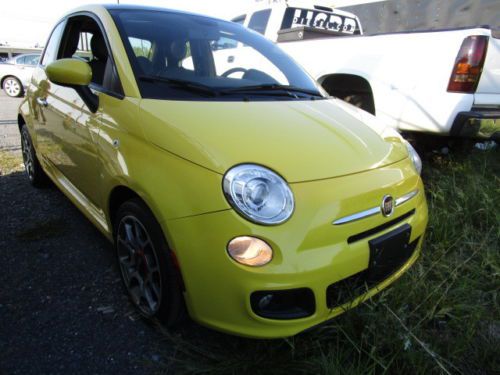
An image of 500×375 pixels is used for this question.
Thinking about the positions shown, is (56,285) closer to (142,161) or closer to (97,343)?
(97,343)

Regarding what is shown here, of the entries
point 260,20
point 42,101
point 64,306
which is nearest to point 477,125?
point 64,306

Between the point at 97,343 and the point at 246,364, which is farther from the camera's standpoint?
the point at 97,343

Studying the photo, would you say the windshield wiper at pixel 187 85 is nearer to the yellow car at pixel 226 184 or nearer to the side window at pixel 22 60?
the yellow car at pixel 226 184

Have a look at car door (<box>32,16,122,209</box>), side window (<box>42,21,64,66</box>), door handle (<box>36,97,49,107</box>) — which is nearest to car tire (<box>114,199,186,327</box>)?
car door (<box>32,16,122,209</box>)

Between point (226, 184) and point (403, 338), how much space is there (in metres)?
1.02

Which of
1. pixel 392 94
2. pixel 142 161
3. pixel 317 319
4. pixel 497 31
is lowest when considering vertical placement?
pixel 317 319

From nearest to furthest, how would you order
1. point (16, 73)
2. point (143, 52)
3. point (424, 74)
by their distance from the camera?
point (143, 52) → point (424, 74) → point (16, 73)

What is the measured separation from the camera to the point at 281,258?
141cm

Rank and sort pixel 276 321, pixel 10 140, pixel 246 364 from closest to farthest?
pixel 276 321 → pixel 246 364 → pixel 10 140

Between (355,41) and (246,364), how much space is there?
328cm

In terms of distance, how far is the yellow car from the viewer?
145cm

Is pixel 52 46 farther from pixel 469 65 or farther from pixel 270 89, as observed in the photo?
pixel 469 65

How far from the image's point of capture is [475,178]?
314 centimetres

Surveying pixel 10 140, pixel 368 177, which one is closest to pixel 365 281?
pixel 368 177
